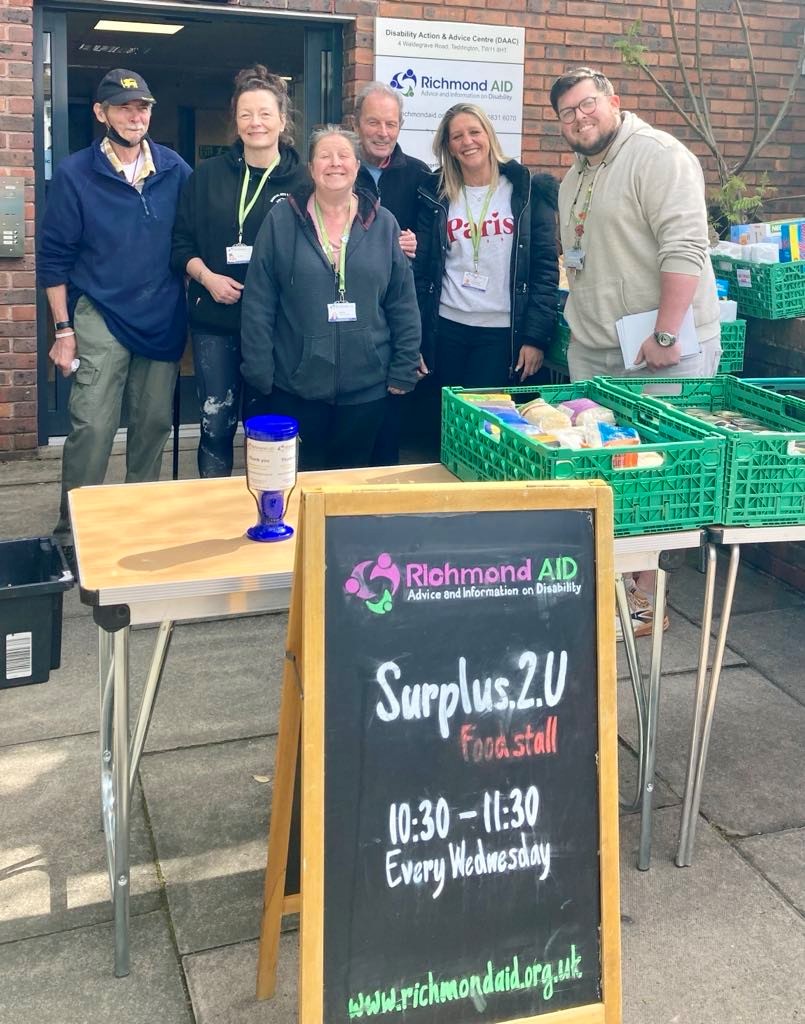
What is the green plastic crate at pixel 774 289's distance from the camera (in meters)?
5.00

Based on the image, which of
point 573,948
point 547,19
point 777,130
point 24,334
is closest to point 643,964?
point 573,948

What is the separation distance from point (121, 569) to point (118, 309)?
2.55m

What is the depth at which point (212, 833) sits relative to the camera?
3102 millimetres

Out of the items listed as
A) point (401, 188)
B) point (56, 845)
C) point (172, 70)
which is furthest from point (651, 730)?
point (172, 70)

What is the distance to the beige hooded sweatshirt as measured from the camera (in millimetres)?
3838

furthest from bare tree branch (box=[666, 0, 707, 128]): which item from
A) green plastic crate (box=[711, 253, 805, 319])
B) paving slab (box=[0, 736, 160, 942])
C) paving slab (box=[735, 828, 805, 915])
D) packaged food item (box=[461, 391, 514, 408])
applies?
paving slab (box=[0, 736, 160, 942])

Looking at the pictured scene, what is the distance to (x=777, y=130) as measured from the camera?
7770 mm

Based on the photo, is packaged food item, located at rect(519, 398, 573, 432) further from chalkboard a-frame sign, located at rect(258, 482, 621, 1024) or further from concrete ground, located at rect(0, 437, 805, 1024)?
concrete ground, located at rect(0, 437, 805, 1024)

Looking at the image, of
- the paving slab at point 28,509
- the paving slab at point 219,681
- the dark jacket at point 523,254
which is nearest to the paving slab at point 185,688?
the paving slab at point 219,681

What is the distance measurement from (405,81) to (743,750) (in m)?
4.48

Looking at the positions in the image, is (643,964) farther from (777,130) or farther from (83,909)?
(777,130)

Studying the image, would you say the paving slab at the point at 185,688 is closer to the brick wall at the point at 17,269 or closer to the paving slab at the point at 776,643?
the paving slab at the point at 776,643

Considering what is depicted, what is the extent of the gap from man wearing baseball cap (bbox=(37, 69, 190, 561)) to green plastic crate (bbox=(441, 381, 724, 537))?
7.07 ft

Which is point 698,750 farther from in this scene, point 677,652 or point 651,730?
point 677,652
